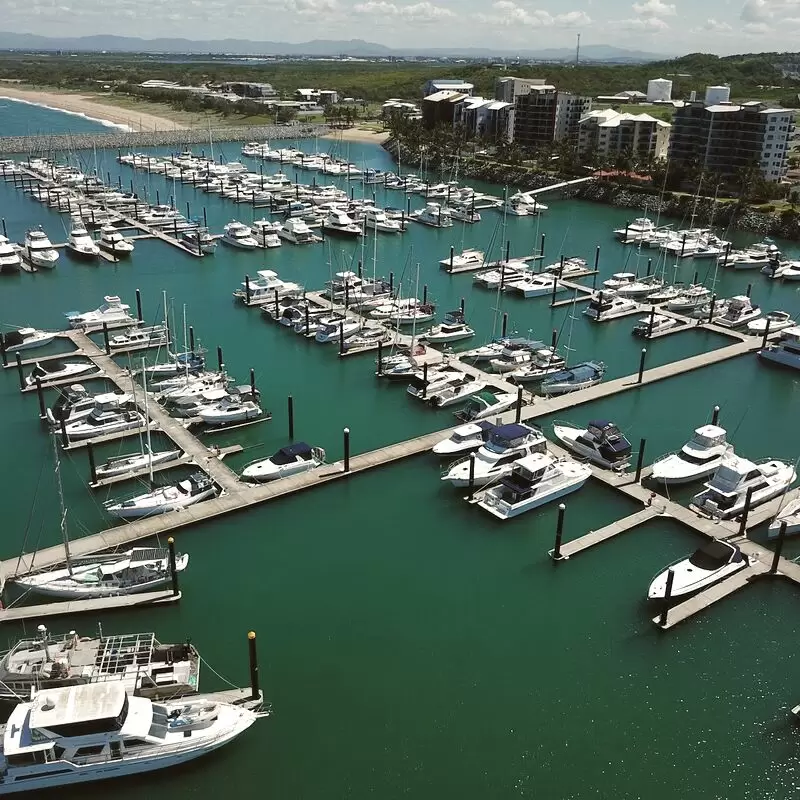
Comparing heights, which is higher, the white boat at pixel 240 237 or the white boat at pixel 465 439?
the white boat at pixel 240 237

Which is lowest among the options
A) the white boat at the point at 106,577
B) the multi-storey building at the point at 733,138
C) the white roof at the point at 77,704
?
the white boat at the point at 106,577

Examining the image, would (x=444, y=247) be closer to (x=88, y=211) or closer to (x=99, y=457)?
(x=88, y=211)

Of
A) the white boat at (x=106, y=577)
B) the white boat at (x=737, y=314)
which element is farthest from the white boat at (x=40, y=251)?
the white boat at (x=737, y=314)

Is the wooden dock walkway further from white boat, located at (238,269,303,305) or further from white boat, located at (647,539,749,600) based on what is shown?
white boat, located at (238,269,303,305)

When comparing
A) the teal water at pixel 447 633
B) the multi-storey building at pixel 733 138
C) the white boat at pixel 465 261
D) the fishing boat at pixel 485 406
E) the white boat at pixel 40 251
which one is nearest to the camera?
the teal water at pixel 447 633

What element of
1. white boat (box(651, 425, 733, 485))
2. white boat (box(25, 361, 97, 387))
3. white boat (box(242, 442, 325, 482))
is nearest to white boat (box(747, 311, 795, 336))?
white boat (box(651, 425, 733, 485))

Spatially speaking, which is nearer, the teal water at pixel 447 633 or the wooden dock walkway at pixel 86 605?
the teal water at pixel 447 633

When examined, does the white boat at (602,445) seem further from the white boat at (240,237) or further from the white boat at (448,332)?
the white boat at (240,237)

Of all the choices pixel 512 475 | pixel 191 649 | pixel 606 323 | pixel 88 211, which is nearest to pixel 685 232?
pixel 606 323
